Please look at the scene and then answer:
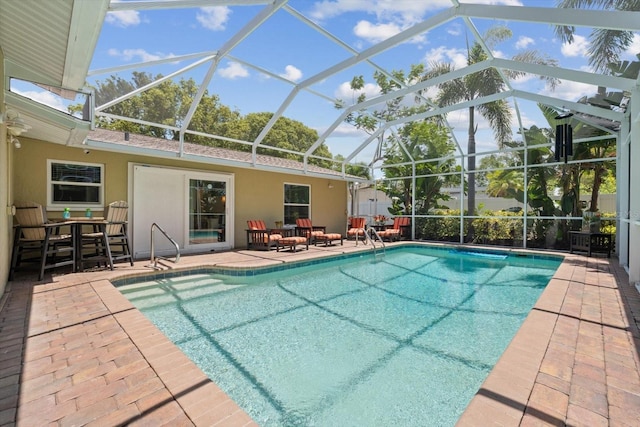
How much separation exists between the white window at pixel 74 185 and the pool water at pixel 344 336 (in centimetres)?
324

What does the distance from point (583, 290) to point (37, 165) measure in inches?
454

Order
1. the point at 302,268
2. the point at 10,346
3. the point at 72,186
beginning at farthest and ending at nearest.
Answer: the point at 302,268 < the point at 72,186 < the point at 10,346

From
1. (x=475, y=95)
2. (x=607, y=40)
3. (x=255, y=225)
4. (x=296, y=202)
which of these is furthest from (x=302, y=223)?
(x=607, y=40)

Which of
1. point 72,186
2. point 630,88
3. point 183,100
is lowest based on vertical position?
point 72,186

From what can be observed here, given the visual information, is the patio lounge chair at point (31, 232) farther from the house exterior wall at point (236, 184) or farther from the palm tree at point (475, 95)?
the palm tree at point (475, 95)

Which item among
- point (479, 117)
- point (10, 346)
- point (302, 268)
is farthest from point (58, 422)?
point (479, 117)

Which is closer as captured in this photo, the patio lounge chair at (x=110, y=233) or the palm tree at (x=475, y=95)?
the patio lounge chair at (x=110, y=233)

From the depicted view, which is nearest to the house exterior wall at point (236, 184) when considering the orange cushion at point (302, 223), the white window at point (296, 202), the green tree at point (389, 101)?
the white window at point (296, 202)

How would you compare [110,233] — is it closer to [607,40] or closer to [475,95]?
[607,40]

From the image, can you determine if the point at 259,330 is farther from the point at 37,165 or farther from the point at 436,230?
the point at 436,230

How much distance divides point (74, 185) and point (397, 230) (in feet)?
37.5

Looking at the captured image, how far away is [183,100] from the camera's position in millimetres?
23141

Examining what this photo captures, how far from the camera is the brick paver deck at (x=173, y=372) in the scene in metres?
2.10

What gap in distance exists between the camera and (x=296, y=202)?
1354 cm
